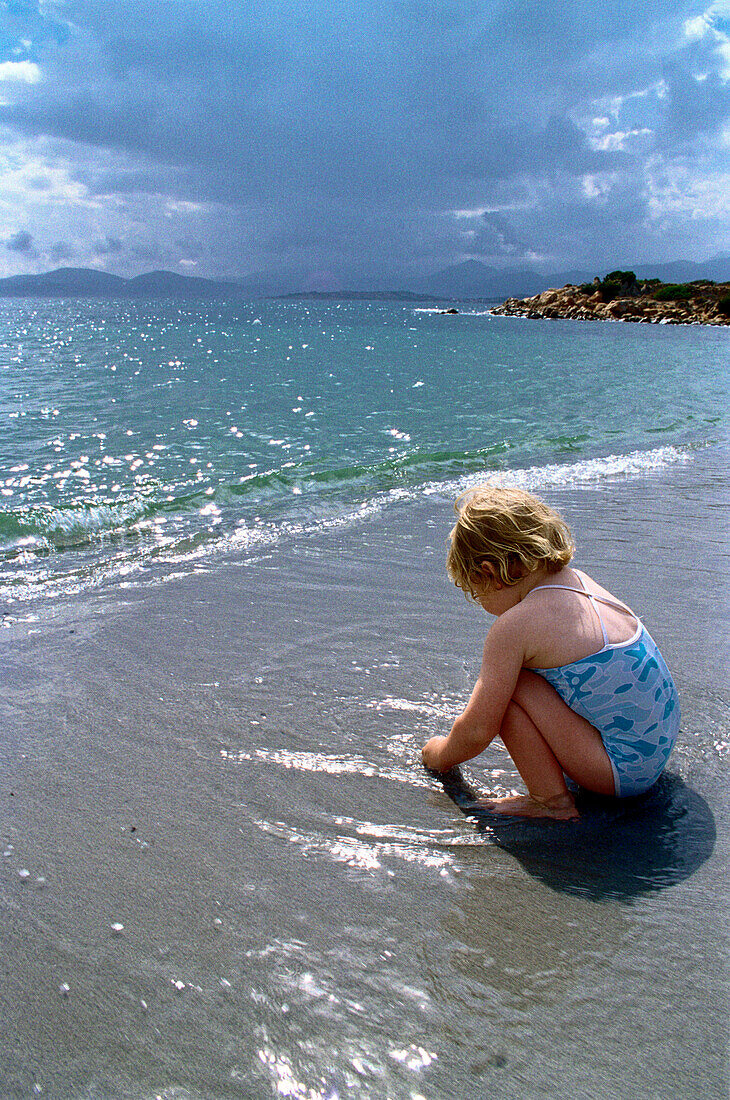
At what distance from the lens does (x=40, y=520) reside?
7758 mm

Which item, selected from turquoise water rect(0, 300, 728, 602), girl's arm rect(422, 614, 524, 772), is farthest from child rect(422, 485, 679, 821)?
turquoise water rect(0, 300, 728, 602)

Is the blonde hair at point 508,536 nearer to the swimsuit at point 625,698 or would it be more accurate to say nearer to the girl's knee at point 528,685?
the swimsuit at point 625,698

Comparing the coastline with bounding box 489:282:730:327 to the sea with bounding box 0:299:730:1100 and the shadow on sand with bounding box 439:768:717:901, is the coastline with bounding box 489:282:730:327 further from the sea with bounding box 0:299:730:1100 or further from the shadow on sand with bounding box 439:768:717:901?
the shadow on sand with bounding box 439:768:717:901

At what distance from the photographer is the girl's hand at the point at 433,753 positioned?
2988mm

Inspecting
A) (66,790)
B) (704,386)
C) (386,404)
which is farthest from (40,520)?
(704,386)

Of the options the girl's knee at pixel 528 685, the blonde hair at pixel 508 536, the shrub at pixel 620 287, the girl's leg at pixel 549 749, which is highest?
the shrub at pixel 620 287

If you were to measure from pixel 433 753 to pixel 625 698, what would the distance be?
873mm

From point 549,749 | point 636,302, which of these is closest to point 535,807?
point 549,749

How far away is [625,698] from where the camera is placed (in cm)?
254

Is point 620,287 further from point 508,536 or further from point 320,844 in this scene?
point 320,844

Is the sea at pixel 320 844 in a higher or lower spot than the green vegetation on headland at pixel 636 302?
lower

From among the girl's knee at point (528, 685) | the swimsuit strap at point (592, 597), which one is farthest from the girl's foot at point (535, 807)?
the swimsuit strap at point (592, 597)

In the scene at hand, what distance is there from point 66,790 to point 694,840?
249 cm

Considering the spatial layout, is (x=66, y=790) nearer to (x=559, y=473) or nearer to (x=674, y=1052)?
(x=674, y=1052)
